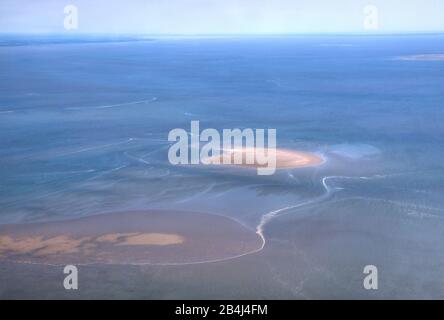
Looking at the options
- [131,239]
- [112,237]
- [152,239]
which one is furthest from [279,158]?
[112,237]

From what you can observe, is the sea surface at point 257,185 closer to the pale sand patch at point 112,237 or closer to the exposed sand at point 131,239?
the exposed sand at point 131,239

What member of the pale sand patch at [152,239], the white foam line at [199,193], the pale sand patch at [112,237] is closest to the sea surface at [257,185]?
the white foam line at [199,193]

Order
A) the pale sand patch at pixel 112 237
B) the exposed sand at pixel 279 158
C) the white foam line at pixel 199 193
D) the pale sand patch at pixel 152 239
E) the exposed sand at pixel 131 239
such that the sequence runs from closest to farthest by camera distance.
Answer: the exposed sand at pixel 131 239, the pale sand patch at pixel 152 239, the pale sand patch at pixel 112 237, the white foam line at pixel 199 193, the exposed sand at pixel 279 158

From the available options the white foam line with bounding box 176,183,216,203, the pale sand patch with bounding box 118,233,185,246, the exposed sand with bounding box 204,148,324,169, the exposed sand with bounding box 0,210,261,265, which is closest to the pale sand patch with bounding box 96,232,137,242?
the exposed sand with bounding box 0,210,261,265

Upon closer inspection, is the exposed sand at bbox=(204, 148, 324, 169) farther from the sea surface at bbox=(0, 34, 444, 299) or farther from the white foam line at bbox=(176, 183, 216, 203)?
the white foam line at bbox=(176, 183, 216, 203)

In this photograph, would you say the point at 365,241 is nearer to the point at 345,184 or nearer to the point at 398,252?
the point at 398,252
